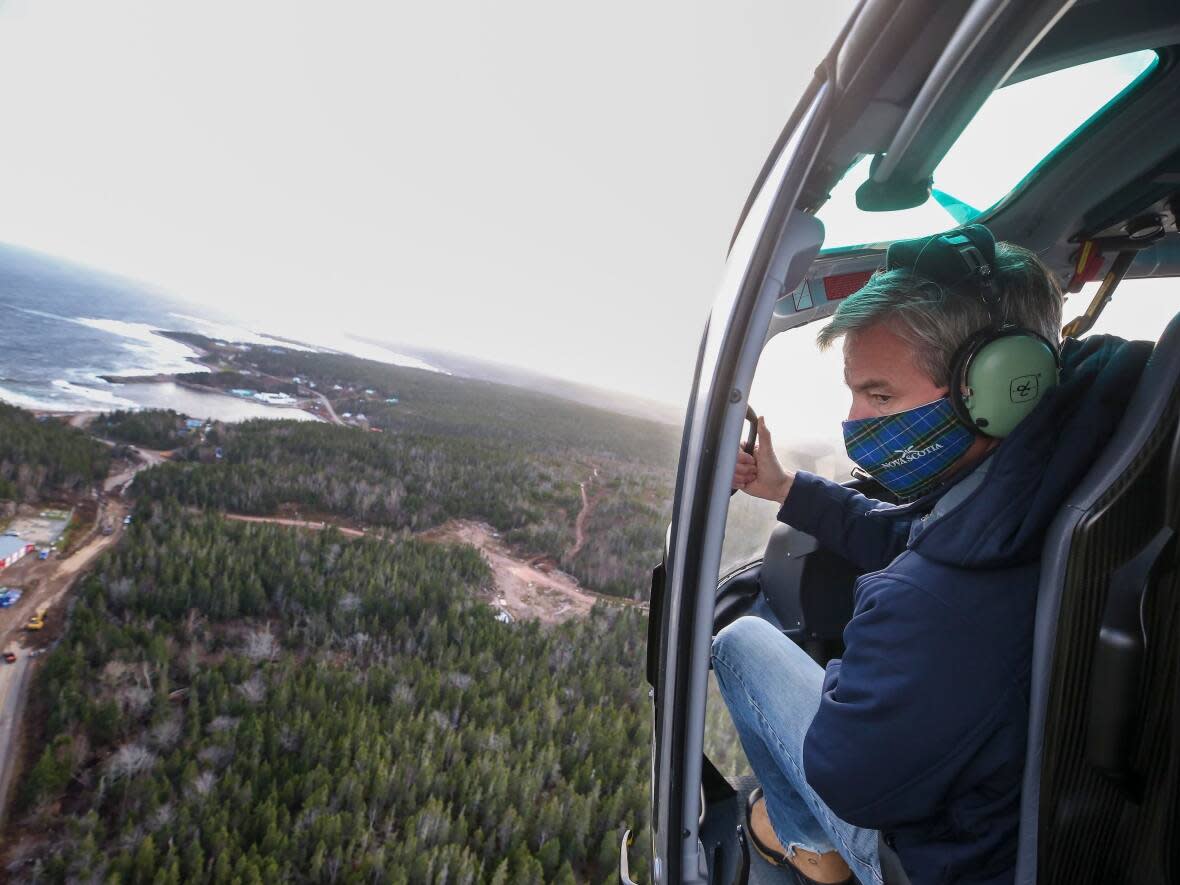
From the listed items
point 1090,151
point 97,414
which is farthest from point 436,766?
point 97,414

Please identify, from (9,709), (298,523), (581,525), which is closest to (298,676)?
(9,709)

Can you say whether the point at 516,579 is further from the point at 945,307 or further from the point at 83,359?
the point at 83,359

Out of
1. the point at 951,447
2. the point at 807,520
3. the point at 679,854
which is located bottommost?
the point at 679,854

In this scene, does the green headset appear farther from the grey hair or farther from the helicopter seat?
the helicopter seat

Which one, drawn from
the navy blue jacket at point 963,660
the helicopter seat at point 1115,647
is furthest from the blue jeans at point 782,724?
the helicopter seat at point 1115,647

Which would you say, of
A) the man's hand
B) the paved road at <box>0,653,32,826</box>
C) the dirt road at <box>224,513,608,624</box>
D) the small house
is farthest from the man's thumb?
the small house

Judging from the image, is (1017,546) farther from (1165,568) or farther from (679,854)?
(679,854)
